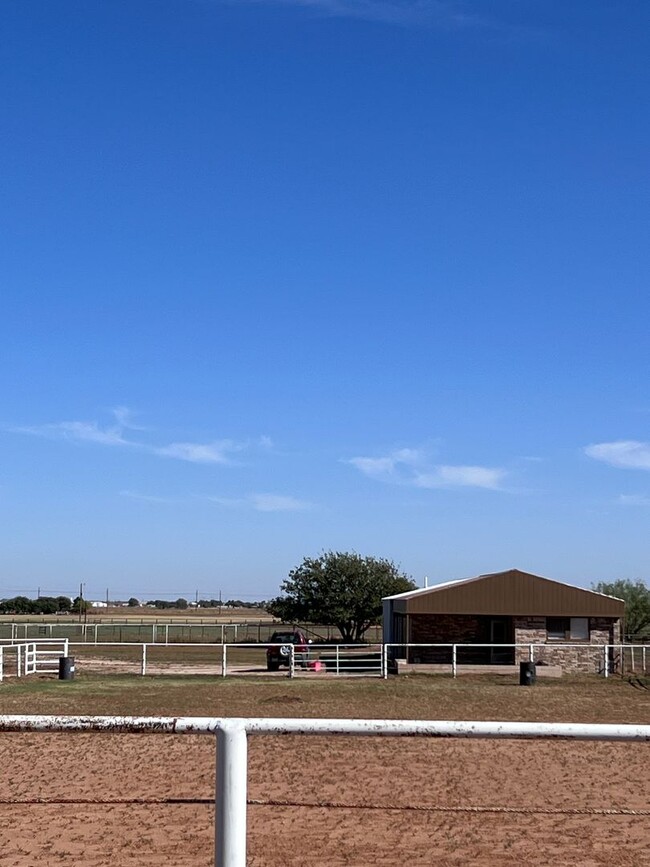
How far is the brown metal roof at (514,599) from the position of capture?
1554 inches

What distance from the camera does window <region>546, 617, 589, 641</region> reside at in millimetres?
39438

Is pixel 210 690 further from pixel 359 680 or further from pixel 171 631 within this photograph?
pixel 171 631

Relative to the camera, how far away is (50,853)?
7.46 m

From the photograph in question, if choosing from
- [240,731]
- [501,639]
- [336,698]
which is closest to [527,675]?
[336,698]

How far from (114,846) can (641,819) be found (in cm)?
454

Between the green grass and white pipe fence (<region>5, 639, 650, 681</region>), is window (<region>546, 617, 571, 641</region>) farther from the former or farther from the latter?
the green grass

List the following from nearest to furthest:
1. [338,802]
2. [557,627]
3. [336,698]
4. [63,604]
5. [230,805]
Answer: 1. [230,805]
2. [338,802]
3. [336,698]
4. [557,627]
5. [63,604]

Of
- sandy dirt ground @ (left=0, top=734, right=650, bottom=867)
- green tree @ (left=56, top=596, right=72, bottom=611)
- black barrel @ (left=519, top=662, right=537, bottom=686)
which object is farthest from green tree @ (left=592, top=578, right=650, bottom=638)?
green tree @ (left=56, top=596, right=72, bottom=611)

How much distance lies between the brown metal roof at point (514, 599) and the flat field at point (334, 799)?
17.4 metres

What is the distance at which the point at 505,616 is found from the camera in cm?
4019

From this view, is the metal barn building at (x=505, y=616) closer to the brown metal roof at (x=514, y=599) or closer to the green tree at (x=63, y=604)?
the brown metal roof at (x=514, y=599)

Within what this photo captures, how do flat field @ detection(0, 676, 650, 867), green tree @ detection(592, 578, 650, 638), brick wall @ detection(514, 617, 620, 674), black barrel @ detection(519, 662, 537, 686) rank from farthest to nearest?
green tree @ detection(592, 578, 650, 638) < brick wall @ detection(514, 617, 620, 674) < black barrel @ detection(519, 662, 537, 686) < flat field @ detection(0, 676, 650, 867)

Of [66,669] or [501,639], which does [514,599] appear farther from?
[66,669]

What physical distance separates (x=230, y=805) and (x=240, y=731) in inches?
9.9
